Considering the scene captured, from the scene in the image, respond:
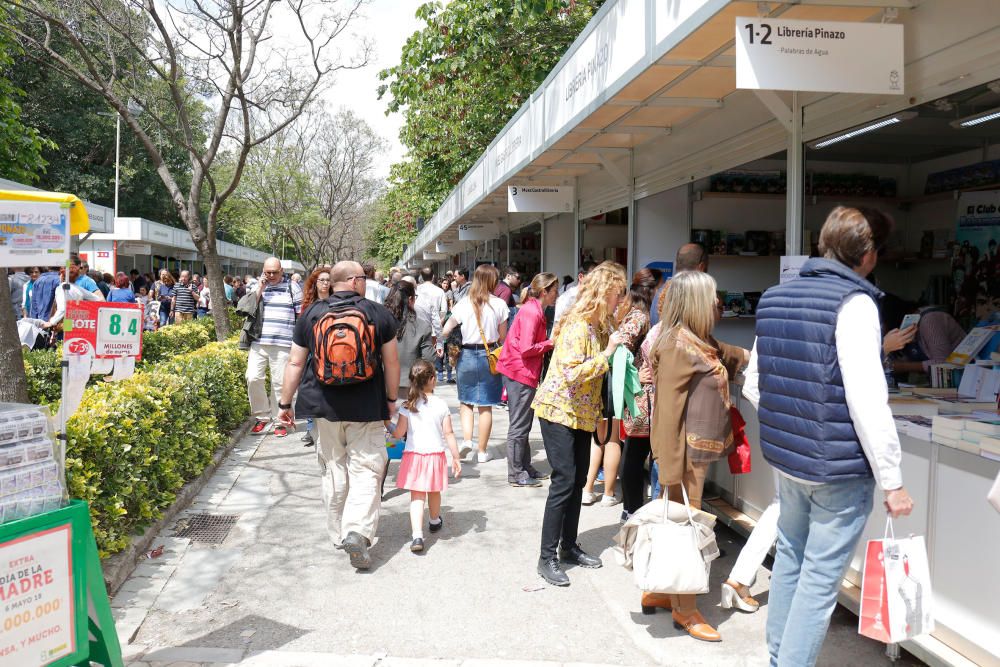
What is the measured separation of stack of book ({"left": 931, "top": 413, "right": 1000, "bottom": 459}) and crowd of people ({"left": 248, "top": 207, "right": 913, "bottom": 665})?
0.39 m

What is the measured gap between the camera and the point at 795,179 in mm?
5512

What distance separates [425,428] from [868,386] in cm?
324

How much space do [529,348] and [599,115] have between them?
2232 millimetres

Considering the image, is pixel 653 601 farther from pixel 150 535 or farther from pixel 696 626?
pixel 150 535

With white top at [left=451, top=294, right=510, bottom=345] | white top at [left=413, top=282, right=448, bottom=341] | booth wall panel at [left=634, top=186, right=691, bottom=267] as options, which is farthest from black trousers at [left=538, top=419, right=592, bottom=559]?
booth wall panel at [left=634, top=186, right=691, bottom=267]

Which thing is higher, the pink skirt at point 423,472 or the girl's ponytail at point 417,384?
the girl's ponytail at point 417,384

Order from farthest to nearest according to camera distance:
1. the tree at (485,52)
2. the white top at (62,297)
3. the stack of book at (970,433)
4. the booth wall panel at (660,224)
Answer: the tree at (485,52) → the white top at (62,297) → the booth wall panel at (660,224) → the stack of book at (970,433)

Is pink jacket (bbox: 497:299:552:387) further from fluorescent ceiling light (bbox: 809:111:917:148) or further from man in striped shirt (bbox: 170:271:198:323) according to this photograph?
man in striped shirt (bbox: 170:271:198:323)

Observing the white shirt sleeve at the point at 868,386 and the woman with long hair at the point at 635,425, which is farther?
the woman with long hair at the point at 635,425

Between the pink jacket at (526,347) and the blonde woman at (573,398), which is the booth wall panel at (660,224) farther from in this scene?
the blonde woman at (573,398)

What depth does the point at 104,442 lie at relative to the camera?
461 centimetres

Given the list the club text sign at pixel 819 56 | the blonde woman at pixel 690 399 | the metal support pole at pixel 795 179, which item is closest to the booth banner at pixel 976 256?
the metal support pole at pixel 795 179

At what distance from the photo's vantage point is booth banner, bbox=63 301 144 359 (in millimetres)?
3840

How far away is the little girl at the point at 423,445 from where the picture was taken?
534 centimetres
